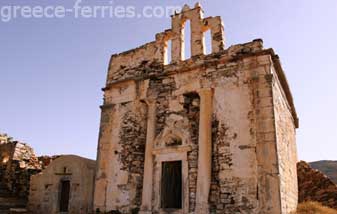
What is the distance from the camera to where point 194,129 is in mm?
7875

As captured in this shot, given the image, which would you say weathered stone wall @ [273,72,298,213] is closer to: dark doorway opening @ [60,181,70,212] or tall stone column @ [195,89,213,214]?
tall stone column @ [195,89,213,214]

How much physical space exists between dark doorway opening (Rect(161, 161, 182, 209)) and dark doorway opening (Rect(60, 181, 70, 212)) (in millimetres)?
4592

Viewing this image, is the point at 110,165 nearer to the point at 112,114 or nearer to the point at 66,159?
the point at 112,114

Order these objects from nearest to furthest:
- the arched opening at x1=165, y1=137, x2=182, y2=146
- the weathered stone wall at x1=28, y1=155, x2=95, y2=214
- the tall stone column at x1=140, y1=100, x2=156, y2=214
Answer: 1. the tall stone column at x1=140, y1=100, x2=156, y2=214
2. the arched opening at x1=165, y1=137, x2=182, y2=146
3. the weathered stone wall at x1=28, y1=155, x2=95, y2=214

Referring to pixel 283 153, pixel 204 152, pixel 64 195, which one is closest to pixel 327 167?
pixel 283 153

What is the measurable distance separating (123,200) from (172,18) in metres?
5.36

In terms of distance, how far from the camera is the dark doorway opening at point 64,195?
35.7 ft

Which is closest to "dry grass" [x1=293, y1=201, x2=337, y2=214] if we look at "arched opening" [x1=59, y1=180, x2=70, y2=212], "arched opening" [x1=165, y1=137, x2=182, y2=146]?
"arched opening" [x1=165, y1=137, x2=182, y2=146]

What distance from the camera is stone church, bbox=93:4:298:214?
268 inches

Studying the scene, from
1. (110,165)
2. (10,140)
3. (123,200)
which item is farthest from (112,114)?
(10,140)

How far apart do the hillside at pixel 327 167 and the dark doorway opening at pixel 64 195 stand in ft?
79.6

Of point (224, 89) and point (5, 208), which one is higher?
point (224, 89)

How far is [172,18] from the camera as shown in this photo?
938cm

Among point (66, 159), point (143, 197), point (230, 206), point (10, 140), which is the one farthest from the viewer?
point (10, 140)
